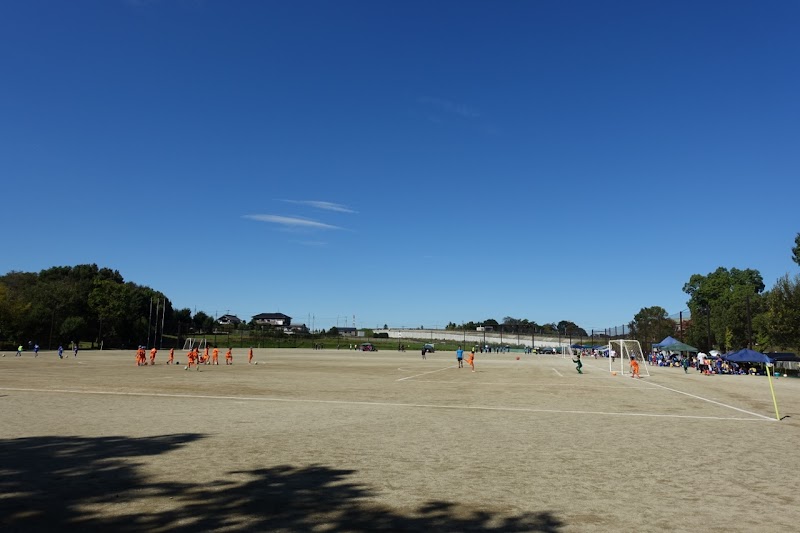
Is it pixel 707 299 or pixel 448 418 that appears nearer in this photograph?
pixel 448 418

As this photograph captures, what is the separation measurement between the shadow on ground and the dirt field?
0.10 ft

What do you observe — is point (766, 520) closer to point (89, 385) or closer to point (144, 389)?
point (144, 389)

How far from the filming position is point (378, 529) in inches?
216

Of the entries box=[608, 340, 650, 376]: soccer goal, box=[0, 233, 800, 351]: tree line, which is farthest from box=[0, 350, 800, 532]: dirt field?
box=[0, 233, 800, 351]: tree line

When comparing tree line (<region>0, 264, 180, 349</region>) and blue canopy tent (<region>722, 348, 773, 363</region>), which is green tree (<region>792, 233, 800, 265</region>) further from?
A: tree line (<region>0, 264, 180, 349</region>)

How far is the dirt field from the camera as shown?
19.3 feet

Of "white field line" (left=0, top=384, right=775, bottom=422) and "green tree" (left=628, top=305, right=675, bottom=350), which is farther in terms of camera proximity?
"green tree" (left=628, top=305, right=675, bottom=350)

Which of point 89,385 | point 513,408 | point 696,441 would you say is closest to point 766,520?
point 696,441

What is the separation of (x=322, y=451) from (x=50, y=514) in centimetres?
445

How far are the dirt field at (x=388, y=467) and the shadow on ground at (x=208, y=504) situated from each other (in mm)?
31

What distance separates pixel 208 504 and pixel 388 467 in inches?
115

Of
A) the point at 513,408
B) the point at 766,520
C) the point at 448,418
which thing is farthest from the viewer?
the point at 513,408

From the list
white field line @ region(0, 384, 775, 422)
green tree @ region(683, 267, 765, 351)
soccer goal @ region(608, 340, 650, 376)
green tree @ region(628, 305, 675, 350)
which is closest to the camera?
white field line @ region(0, 384, 775, 422)

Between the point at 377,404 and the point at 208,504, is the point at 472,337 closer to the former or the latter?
the point at 377,404
